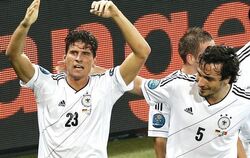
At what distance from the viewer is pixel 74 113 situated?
5664mm

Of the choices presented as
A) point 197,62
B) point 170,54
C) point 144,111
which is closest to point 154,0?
point 170,54

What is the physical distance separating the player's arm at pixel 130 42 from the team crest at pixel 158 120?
51cm

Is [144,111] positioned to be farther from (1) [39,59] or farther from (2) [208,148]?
(2) [208,148]

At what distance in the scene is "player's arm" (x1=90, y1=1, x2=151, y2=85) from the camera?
5.46 metres

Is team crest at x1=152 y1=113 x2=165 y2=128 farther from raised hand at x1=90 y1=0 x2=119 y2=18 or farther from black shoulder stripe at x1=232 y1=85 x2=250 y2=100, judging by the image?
raised hand at x1=90 y1=0 x2=119 y2=18

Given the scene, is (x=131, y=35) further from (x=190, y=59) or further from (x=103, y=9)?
(x=190, y=59)

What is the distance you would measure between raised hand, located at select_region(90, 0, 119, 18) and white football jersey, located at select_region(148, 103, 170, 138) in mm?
910

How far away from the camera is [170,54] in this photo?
9.04m

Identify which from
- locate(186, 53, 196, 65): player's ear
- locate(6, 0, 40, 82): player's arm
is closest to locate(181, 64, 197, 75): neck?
locate(186, 53, 196, 65): player's ear

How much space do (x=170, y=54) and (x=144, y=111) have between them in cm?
71

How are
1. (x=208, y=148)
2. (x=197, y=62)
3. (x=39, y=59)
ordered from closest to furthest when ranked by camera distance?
(x=208, y=148)
(x=197, y=62)
(x=39, y=59)

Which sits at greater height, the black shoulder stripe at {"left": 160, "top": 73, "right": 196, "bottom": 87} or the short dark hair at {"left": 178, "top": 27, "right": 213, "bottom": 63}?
the short dark hair at {"left": 178, "top": 27, "right": 213, "bottom": 63}

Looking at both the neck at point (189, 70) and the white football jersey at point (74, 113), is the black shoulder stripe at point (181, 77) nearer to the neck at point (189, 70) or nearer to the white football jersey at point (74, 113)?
the neck at point (189, 70)

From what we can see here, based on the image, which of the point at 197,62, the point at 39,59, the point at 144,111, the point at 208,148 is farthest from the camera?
the point at 144,111
